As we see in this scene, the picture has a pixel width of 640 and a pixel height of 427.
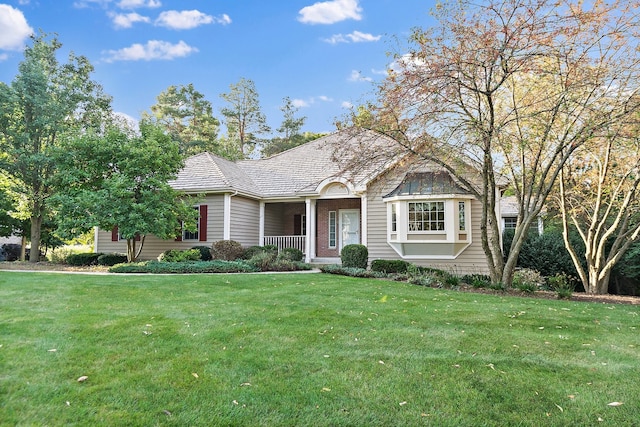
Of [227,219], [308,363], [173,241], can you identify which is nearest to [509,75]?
[308,363]

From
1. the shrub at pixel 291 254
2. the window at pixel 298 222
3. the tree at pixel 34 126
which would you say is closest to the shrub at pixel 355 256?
the shrub at pixel 291 254

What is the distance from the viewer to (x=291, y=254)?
1432cm

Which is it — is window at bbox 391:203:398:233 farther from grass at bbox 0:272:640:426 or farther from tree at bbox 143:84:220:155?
tree at bbox 143:84:220:155

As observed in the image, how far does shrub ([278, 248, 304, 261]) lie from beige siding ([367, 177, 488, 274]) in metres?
2.59

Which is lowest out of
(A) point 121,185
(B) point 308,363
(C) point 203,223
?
(B) point 308,363

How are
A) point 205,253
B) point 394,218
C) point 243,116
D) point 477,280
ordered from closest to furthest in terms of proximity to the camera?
1. point 477,280
2. point 394,218
3. point 205,253
4. point 243,116

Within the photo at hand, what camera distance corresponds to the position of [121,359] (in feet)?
12.1

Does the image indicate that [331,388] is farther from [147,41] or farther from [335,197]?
[147,41]

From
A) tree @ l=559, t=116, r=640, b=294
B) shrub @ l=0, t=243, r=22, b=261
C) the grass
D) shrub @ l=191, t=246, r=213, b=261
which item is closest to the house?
A: shrub @ l=191, t=246, r=213, b=261

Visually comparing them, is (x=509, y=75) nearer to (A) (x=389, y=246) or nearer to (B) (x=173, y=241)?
(A) (x=389, y=246)

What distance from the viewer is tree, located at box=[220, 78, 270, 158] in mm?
33750

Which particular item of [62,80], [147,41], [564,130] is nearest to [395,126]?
[564,130]

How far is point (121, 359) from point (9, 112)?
1667 centimetres

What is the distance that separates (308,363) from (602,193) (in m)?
11.9
